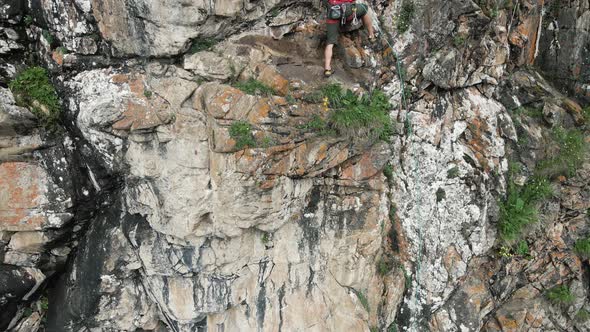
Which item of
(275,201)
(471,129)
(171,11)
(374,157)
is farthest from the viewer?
(471,129)

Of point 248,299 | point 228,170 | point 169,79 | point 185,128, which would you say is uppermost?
point 169,79

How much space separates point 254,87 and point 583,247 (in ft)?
27.5

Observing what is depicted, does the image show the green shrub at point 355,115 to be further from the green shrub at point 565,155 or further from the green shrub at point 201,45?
the green shrub at point 565,155

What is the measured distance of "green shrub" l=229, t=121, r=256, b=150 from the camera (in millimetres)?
6820

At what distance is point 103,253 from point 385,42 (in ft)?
21.7

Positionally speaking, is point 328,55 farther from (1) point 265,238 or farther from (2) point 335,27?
(1) point 265,238

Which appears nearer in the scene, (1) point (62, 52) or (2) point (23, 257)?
(1) point (62, 52)

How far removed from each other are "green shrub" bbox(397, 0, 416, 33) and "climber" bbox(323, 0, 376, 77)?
690 millimetres

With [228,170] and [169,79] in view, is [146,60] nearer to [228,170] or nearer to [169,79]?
[169,79]

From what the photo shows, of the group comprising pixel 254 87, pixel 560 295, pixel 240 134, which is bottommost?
pixel 560 295

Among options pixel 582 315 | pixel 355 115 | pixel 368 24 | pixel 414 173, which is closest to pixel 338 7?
pixel 368 24

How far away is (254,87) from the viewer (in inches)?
281

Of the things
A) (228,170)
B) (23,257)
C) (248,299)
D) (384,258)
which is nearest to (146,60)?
(228,170)

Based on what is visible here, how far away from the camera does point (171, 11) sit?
21.8 feet
